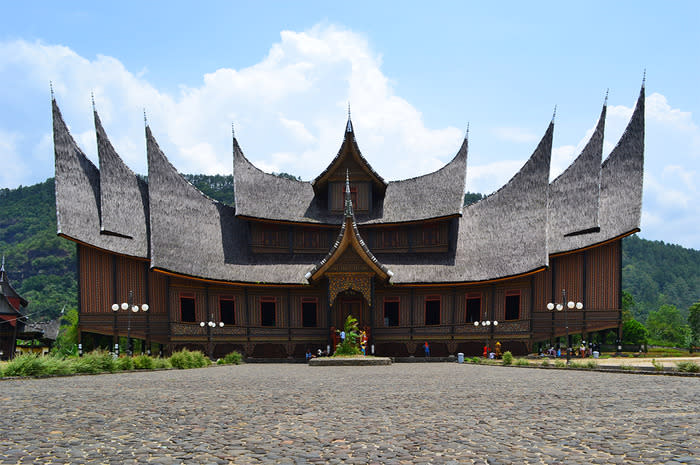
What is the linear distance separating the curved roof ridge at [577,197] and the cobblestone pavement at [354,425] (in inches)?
792

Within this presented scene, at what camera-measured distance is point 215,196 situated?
85.2 metres

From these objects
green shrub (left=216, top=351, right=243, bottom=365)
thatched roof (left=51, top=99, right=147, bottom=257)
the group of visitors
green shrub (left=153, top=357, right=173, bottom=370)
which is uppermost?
thatched roof (left=51, top=99, right=147, bottom=257)

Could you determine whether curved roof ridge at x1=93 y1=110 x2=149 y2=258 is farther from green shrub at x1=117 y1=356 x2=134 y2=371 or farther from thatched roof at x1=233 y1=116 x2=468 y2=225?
green shrub at x1=117 y1=356 x2=134 y2=371

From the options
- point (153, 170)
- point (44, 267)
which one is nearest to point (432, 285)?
point (153, 170)

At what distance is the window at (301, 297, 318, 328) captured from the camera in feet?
103

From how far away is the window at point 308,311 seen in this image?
3125cm

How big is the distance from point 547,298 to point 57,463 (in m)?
28.4

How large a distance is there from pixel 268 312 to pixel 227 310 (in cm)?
224

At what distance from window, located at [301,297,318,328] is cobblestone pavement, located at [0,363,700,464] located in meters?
19.6

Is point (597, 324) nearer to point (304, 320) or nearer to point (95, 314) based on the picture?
point (304, 320)

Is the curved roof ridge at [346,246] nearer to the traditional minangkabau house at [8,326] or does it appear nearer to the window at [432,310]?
the window at [432,310]

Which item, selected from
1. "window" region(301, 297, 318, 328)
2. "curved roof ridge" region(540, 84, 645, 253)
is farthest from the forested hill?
"curved roof ridge" region(540, 84, 645, 253)

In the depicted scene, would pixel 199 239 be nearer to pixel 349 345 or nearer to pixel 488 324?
pixel 349 345

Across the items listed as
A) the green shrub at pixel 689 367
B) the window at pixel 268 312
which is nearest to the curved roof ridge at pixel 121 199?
the window at pixel 268 312
